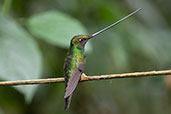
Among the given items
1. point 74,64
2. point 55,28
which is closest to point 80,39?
point 55,28

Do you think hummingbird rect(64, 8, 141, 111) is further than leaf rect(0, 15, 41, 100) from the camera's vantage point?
No

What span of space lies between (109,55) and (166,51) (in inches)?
21.9

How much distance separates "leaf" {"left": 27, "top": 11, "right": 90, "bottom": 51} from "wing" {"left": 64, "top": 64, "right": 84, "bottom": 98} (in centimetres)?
29

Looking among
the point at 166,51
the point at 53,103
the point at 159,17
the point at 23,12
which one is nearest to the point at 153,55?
the point at 166,51

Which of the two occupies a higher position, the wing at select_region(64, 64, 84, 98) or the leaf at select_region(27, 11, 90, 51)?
the leaf at select_region(27, 11, 90, 51)

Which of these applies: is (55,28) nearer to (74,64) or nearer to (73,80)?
(74,64)

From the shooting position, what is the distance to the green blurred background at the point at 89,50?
2.40 m

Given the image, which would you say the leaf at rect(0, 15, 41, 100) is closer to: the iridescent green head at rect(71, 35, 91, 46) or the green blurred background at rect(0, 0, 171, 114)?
the green blurred background at rect(0, 0, 171, 114)

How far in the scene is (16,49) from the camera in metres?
2.28

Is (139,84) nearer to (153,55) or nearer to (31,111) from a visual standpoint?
(153,55)

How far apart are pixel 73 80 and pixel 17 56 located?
496 mm

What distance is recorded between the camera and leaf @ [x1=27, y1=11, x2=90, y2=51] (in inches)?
93.5

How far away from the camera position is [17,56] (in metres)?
2.23

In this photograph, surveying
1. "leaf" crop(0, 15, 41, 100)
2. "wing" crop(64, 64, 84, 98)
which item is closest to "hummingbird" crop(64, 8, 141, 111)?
"wing" crop(64, 64, 84, 98)
